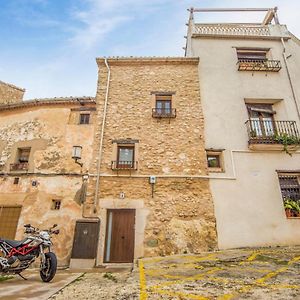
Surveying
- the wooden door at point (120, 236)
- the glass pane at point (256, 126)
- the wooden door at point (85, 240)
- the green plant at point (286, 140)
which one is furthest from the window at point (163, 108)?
the wooden door at point (85, 240)

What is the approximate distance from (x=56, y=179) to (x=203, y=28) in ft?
35.6

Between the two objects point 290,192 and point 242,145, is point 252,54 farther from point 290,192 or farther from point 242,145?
point 290,192

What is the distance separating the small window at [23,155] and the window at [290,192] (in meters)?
10.8

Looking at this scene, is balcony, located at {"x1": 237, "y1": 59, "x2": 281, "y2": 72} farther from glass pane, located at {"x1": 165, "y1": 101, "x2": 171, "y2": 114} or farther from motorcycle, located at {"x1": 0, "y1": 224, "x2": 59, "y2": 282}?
motorcycle, located at {"x1": 0, "y1": 224, "x2": 59, "y2": 282}

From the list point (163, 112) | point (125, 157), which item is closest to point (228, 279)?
point (125, 157)

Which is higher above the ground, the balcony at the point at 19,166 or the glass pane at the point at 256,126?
the glass pane at the point at 256,126

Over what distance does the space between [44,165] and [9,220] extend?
2397mm

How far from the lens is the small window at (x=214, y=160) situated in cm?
906

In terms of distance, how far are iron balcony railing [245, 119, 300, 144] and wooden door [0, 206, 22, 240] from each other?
9819 mm

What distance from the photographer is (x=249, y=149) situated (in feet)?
30.0

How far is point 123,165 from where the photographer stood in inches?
354

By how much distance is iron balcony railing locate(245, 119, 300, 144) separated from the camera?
29.7 ft

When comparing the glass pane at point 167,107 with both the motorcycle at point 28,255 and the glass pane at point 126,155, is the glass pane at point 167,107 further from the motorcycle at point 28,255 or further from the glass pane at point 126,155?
the motorcycle at point 28,255

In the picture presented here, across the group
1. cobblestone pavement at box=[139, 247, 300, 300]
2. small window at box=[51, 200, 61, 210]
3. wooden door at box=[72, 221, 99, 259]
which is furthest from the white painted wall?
small window at box=[51, 200, 61, 210]
